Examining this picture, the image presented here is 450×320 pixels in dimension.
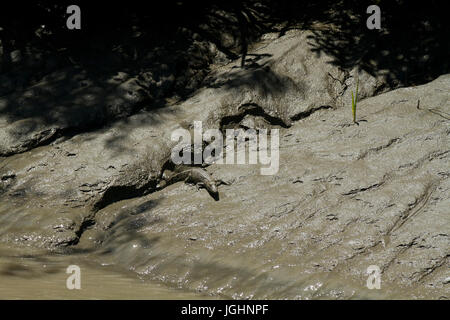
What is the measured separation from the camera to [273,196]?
21.4 feet

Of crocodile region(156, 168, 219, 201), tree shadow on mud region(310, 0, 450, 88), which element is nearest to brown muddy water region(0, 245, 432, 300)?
crocodile region(156, 168, 219, 201)

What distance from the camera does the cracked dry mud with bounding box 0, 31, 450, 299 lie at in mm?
5492

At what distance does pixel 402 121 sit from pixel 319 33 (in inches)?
93.4


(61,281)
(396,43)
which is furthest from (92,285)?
(396,43)

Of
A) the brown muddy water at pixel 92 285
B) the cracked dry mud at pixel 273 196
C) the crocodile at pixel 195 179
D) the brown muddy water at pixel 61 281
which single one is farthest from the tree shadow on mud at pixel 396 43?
the brown muddy water at pixel 61 281

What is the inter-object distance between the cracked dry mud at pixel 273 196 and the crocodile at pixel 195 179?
0.09m

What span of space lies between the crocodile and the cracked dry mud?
9 centimetres

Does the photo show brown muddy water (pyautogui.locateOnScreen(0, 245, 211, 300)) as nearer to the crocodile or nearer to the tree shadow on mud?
the crocodile

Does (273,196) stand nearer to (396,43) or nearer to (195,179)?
(195,179)

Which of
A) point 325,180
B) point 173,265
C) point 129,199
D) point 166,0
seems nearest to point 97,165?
point 129,199

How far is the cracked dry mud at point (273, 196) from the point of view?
5.49 m

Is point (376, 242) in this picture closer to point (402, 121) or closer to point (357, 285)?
point (357, 285)

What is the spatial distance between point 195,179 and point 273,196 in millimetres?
1044

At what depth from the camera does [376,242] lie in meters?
5.71
